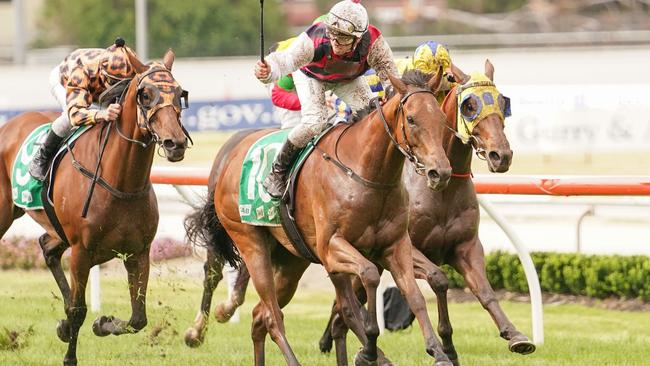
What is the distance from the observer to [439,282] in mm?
5594

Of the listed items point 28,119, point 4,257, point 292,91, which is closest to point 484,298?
point 292,91

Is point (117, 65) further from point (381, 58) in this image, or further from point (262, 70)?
point (381, 58)

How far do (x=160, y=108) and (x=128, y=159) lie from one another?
20.8 inches

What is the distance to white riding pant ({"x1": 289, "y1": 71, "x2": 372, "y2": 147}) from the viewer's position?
18.8 feet

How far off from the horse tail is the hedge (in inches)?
88.9

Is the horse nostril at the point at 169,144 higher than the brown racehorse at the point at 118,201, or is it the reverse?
the horse nostril at the point at 169,144

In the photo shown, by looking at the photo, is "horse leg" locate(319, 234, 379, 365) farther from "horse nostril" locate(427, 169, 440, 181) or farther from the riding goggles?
the riding goggles

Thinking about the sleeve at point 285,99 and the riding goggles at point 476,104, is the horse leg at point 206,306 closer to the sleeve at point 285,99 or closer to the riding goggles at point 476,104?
the sleeve at point 285,99

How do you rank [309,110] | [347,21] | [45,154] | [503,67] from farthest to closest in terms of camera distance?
[503,67]
[45,154]
[309,110]
[347,21]

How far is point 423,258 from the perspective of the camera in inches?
225

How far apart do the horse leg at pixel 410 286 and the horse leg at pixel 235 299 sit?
1590mm

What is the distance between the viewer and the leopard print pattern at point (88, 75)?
248 inches

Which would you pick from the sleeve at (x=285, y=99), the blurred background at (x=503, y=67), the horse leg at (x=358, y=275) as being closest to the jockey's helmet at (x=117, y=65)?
the sleeve at (x=285, y=99)

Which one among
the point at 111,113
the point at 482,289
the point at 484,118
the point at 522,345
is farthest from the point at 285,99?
the point at 522,345
